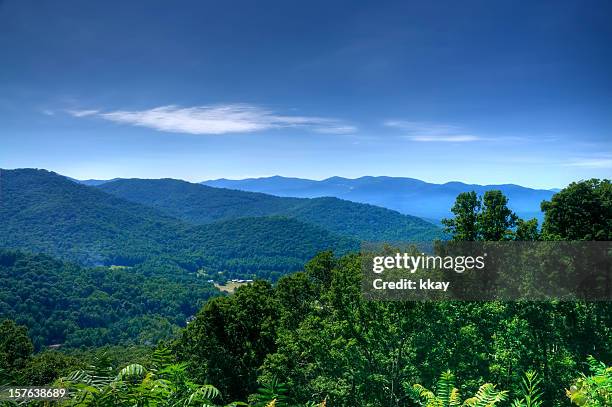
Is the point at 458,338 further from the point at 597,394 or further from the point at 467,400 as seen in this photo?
the point at 467,400

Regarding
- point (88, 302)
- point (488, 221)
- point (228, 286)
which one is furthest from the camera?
point (228, 286)

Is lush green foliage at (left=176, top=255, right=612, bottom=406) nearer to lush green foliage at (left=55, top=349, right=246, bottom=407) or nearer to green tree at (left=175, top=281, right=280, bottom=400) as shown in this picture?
green tree at (left=175, top=281, right=280, bottom=400)

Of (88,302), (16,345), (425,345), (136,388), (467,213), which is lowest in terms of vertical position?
(88,302)

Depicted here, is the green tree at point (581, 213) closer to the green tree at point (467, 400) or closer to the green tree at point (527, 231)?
the green tree at point (527, 231)

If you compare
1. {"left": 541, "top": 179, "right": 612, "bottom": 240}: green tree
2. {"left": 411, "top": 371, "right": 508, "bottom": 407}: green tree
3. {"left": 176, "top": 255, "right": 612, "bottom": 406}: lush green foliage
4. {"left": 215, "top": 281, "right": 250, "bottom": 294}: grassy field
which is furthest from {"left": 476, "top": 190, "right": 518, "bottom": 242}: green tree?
{"left": 215, "top": 281, "right": 250, "bottom": 294}: grassy field

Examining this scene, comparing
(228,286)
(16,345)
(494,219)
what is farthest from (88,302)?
(494,219)

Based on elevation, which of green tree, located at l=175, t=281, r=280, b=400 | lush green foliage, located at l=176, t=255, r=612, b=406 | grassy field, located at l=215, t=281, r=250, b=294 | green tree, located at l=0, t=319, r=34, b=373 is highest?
lush green foliage, located at l=176, t=255, r=612, b=406

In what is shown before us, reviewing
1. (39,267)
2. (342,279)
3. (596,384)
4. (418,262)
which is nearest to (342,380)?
(342,279)

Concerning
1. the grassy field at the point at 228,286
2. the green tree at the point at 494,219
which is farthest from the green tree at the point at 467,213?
the grassy field at the point at 228,286

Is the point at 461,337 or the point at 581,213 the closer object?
the point at 461,337
